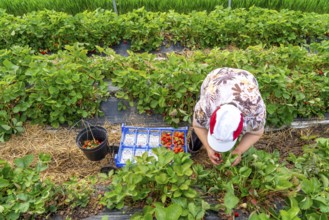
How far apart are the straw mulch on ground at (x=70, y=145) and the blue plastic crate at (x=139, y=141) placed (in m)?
0.19

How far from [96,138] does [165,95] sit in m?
0.78

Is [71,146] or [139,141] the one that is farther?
[71,146]

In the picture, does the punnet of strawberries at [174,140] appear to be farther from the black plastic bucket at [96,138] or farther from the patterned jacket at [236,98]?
the patterned jacket at [236,98]

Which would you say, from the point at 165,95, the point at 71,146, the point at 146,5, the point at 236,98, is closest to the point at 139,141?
the point at 165,95

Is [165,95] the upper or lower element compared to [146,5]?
lower

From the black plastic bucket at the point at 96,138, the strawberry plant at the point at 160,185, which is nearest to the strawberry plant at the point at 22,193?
the strawberry plant at the point at 160,185

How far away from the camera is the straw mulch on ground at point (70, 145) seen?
8.57ft

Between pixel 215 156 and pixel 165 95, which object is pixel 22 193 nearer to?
pixel 215 156

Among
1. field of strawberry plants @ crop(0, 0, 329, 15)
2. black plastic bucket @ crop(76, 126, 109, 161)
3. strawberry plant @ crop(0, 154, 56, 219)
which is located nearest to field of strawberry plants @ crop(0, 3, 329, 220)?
strawberry plant @ crop(0, 154, 56, 219)

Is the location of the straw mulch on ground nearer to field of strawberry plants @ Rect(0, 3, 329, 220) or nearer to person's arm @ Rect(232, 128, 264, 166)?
field of strawberry plants @ Rect(0, 3, 329, 220)

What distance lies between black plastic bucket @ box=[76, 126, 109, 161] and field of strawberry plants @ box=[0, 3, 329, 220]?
0.90 feet

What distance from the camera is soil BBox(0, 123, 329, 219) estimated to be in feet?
8.54

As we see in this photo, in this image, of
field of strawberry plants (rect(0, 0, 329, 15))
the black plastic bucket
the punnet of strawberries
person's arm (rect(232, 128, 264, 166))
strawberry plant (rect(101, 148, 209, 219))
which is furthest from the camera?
field of strawberry plants (rect(0, 0, 329, 15))

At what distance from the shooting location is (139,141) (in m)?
2.65
